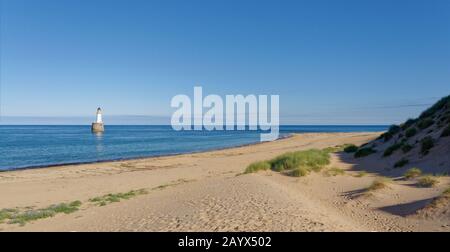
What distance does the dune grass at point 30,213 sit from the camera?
40.0 ft

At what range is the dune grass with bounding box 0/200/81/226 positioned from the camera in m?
12.2

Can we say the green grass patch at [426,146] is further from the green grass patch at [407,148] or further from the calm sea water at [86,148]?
the calm sea water at [86,148]

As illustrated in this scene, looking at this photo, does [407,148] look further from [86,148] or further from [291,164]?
[86,148]

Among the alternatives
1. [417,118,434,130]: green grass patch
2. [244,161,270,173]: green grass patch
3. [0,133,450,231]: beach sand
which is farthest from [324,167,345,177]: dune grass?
[417,118,434,130]: green grass patch

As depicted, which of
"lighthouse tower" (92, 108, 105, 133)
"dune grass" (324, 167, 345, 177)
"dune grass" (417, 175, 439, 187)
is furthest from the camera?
"lighthouse tower" (92, 108, 105, 133)

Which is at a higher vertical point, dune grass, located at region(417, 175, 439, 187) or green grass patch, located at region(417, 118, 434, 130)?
green grass patch, located at region(417, 118, 434, 130)

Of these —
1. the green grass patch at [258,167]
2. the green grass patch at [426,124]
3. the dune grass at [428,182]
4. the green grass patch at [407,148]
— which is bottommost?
the green grass patch at [258,167]

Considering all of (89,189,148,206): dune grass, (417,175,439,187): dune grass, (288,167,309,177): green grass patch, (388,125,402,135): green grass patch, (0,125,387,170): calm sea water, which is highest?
(388,125,402,135): green grass patch

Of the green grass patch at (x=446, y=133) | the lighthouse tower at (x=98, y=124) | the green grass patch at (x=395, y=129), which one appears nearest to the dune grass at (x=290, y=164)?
the green grass patch at (x=446, y=133)

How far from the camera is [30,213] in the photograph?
1300 cm

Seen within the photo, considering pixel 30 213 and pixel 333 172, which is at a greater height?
pixel 333 172

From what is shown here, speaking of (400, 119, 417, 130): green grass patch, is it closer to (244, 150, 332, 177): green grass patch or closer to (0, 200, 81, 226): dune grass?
(244, 150, 332, 177): green grass patch

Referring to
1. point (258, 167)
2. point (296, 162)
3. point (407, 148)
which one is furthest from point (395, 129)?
point (258, 167)
